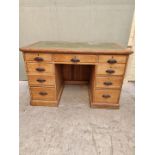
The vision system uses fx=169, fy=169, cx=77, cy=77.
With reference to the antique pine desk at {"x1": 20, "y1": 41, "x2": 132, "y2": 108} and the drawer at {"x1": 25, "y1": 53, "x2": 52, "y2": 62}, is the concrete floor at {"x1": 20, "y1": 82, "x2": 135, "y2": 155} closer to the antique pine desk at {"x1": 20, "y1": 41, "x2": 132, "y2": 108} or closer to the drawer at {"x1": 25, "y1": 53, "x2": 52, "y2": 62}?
the antique pine desk at {"x1": 20, "y1": 41, "x2": 132, "y2": 108}

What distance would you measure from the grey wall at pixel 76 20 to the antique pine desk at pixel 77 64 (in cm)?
62

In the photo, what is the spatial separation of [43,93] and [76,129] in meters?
0.62

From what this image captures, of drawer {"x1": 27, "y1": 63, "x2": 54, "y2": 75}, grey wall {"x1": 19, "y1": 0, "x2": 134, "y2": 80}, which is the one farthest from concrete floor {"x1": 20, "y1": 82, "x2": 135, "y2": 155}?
grey wall {"x1": 19, "y1": 0, "x2": 134, "y2": 80}

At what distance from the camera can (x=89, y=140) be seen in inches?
59.4

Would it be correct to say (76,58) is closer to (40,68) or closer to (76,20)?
(40,68)

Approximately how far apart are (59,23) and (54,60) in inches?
31.5

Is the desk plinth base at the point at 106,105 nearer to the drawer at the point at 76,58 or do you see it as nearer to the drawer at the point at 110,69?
the drawer at the point at 110,69

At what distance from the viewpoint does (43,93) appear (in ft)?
6.63

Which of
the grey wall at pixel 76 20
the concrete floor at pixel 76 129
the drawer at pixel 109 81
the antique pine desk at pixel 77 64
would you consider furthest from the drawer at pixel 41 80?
the grey wall at pixel 76 20

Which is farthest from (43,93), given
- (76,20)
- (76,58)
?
(76,20)

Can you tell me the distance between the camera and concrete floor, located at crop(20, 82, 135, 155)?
141 centimetres
